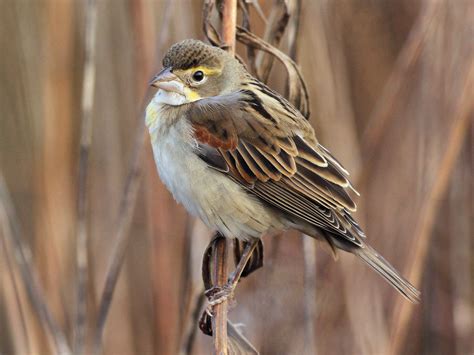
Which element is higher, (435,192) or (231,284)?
(435,192)

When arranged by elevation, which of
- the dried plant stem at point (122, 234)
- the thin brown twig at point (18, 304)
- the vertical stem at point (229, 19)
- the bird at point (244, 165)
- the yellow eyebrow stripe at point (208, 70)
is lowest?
the thin brown twig at point (18, 304)

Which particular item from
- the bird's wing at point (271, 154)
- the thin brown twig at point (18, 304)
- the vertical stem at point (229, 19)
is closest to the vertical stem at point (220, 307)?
the bird's wing at point (271, 154)

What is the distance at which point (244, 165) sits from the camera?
8.40 feet

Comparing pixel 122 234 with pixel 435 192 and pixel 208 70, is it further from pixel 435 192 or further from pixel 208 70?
pixel 435 192

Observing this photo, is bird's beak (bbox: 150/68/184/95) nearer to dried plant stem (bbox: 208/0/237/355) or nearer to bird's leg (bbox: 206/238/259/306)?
dried plant stem (bbox: 208/0/237/355)

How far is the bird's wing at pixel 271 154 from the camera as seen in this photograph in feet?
8.30

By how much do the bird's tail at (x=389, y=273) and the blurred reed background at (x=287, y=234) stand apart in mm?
477

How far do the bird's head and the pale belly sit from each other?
14cm

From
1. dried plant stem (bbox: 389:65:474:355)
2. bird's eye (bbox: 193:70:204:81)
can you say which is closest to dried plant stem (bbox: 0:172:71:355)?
bird's eye (bbox: 193:70:204:81)

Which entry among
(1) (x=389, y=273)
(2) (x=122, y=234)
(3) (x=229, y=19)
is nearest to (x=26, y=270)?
(2) (x=122, y=234)

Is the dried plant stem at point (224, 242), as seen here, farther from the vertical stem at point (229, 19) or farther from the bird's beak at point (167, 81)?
the bird's beak at point (167, 81)

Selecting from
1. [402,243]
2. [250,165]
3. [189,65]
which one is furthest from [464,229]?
[189,65]

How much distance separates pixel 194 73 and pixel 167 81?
0.12 m

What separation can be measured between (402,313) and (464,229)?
681 millimetres
